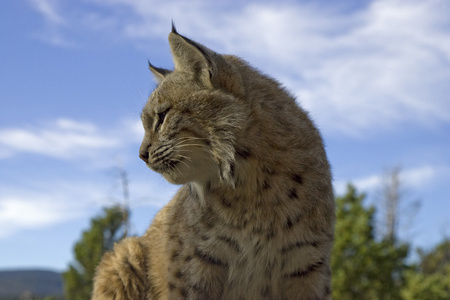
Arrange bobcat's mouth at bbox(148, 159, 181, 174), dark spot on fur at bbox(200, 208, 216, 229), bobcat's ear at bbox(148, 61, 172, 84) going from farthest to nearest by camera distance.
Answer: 1. bobcat's ear at bbox(148, 61, 172, 84)
2. dark spot on fur at bbox(200, 208, 216, 229)
3. bobcat's mouth at bbox(148, 159, 181, 174)

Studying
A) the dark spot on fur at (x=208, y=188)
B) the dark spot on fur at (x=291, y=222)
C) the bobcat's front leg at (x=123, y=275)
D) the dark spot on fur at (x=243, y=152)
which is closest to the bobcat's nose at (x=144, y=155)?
the dark spot on fur at (x=208, y=188)

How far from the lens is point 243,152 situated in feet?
14.1

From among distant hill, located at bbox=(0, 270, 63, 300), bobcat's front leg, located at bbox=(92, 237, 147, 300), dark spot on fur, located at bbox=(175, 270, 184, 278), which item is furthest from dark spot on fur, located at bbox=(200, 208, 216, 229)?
distant hill, located at bbox=(0, 270, 63, 300)

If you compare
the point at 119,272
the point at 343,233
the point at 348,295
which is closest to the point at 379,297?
the point at 348,295

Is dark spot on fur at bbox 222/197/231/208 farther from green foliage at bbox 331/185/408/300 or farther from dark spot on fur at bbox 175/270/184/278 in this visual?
green foliage at bbox 331/185/408/300

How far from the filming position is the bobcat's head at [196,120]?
4.25m

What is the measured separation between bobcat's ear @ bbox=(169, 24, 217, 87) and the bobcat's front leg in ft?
6.83

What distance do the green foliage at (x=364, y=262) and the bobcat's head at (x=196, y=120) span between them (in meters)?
15.6

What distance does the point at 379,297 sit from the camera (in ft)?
65.1

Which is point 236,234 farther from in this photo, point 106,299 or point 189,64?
point 106,299

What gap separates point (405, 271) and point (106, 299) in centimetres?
1723

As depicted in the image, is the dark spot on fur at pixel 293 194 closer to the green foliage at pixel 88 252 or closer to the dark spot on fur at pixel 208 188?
the dark spot on fur at pixel 208 188

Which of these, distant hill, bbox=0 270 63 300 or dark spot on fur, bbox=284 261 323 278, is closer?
dark spot on fur, bbox=284 261 323 278

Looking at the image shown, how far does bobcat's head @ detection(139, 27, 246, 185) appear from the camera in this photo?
425cm
